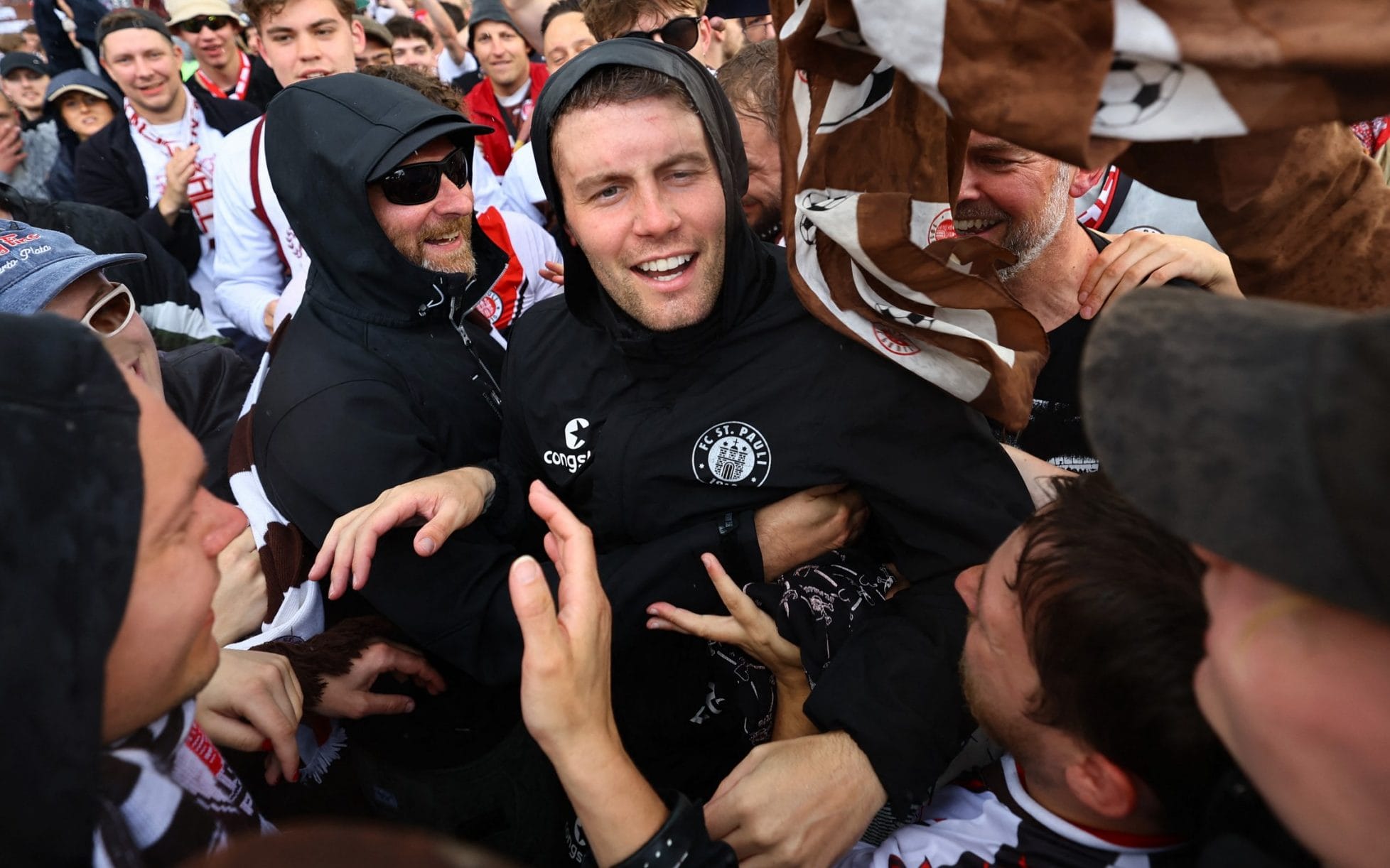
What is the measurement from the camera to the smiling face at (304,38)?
431 cm

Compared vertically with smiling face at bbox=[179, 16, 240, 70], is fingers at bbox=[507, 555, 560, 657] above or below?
below

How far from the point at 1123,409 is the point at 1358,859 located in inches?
16.5

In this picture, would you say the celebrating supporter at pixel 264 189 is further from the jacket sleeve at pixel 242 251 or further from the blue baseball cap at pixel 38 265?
the blue baseball cap at pixel 38 265

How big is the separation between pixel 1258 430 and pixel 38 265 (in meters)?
2.65

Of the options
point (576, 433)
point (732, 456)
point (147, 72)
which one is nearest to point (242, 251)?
point (147, 72)

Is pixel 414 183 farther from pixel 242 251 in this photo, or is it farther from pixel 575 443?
pixel 242 251

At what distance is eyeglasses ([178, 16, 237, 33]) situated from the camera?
5438 millimetres

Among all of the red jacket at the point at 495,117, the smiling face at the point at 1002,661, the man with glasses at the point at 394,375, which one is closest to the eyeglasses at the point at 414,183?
the man with glasses at the point at 394,375

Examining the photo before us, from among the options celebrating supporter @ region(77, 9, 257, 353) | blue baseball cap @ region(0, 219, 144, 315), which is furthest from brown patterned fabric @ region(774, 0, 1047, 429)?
celebrating supporter @ region(77, 9, 257, 353)

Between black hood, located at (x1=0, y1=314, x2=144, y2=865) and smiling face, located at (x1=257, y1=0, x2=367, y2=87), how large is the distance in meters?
3.84

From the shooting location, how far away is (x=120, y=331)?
241 centimetres

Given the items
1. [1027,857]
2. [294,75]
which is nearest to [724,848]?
[1027,857]

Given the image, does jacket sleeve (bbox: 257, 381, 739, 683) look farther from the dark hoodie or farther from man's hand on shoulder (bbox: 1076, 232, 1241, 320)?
the dark hoodie

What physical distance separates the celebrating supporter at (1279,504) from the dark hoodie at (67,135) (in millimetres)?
5996
